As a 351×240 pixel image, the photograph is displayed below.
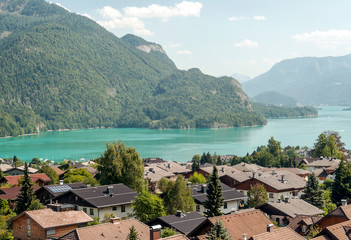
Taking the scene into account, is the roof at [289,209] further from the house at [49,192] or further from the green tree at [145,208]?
the house at [49,192]

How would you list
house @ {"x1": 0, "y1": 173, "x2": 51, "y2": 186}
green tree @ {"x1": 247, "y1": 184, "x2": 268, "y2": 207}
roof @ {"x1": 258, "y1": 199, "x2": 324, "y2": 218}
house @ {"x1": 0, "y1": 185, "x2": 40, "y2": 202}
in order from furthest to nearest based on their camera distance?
house @ {"x1": 0, "y1": 173, "x2": 51, "y2": 186}
green tree @ {"x1": 247, "y1": 184, "x2": 268, "y2": 207}
house @ {"x1": 0, "y1": 185, "x2": 40, "y2": 202}
roof @ {"x1": 258, "y1": 199, "x2": 324, "y2": 218}

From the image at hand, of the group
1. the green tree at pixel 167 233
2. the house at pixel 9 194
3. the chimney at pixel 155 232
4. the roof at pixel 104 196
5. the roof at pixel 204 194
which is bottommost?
the roof at pixel 204 194

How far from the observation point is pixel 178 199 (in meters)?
41.6

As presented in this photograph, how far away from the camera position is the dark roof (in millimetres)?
31266

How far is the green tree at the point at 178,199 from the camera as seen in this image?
136ft

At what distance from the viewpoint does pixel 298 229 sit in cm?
3556

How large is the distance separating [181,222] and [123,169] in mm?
19471

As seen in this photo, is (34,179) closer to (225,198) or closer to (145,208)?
(225,198)

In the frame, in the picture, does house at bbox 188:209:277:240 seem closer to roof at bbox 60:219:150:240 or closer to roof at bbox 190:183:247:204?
roof at bbox 60:219:150:240

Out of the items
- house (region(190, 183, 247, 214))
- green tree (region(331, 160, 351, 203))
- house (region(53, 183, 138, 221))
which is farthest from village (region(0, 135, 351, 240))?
green tree (region(331, 160, 351, 203))

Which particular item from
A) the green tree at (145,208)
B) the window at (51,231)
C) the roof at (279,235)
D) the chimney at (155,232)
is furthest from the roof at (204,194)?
the chimney at (155,232)

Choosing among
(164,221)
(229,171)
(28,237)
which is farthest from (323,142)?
(28,237)

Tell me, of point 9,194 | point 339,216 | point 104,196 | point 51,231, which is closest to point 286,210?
point 339,216

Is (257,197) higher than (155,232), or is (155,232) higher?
(155,232)
